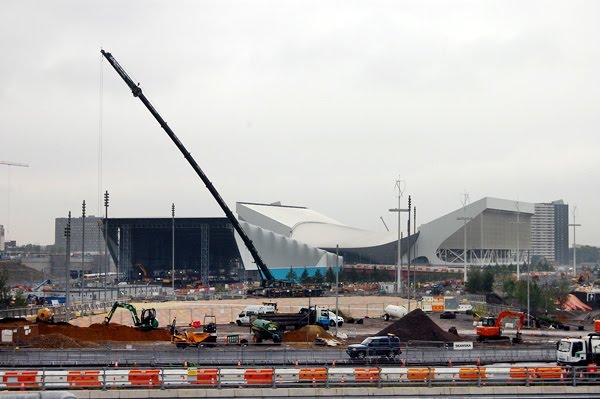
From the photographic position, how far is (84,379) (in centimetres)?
2914

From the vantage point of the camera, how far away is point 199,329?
216 feet

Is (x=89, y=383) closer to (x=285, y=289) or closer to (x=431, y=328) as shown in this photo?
(x=431, y=328)

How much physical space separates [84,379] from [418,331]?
101 feet

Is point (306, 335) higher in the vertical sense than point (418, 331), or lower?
lower

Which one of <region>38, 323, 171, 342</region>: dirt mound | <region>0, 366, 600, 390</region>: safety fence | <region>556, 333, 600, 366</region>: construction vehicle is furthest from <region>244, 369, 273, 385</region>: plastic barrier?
<region>38, 323, 171, 342</region>: dirt mound

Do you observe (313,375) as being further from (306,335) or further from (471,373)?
(306,335)

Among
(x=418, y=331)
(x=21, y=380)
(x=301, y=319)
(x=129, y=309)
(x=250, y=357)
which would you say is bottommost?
(x=250, y=357)

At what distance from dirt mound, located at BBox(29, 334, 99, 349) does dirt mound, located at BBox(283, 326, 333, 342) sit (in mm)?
12405

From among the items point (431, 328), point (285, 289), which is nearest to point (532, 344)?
point (431, 328)

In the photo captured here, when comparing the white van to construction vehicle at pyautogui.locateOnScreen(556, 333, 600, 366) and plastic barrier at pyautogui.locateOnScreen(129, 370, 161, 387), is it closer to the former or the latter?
construction vehicle at pyautogui.locateOnScreen(556, 333, 600, 366)

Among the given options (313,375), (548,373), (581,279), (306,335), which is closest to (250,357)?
(306,335)

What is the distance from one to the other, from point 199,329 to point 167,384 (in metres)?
37.1

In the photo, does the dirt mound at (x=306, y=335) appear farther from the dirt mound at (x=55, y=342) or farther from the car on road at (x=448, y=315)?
the car on road at (x=448, y=315)

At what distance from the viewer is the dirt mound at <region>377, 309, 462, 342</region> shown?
55531 millimetres
